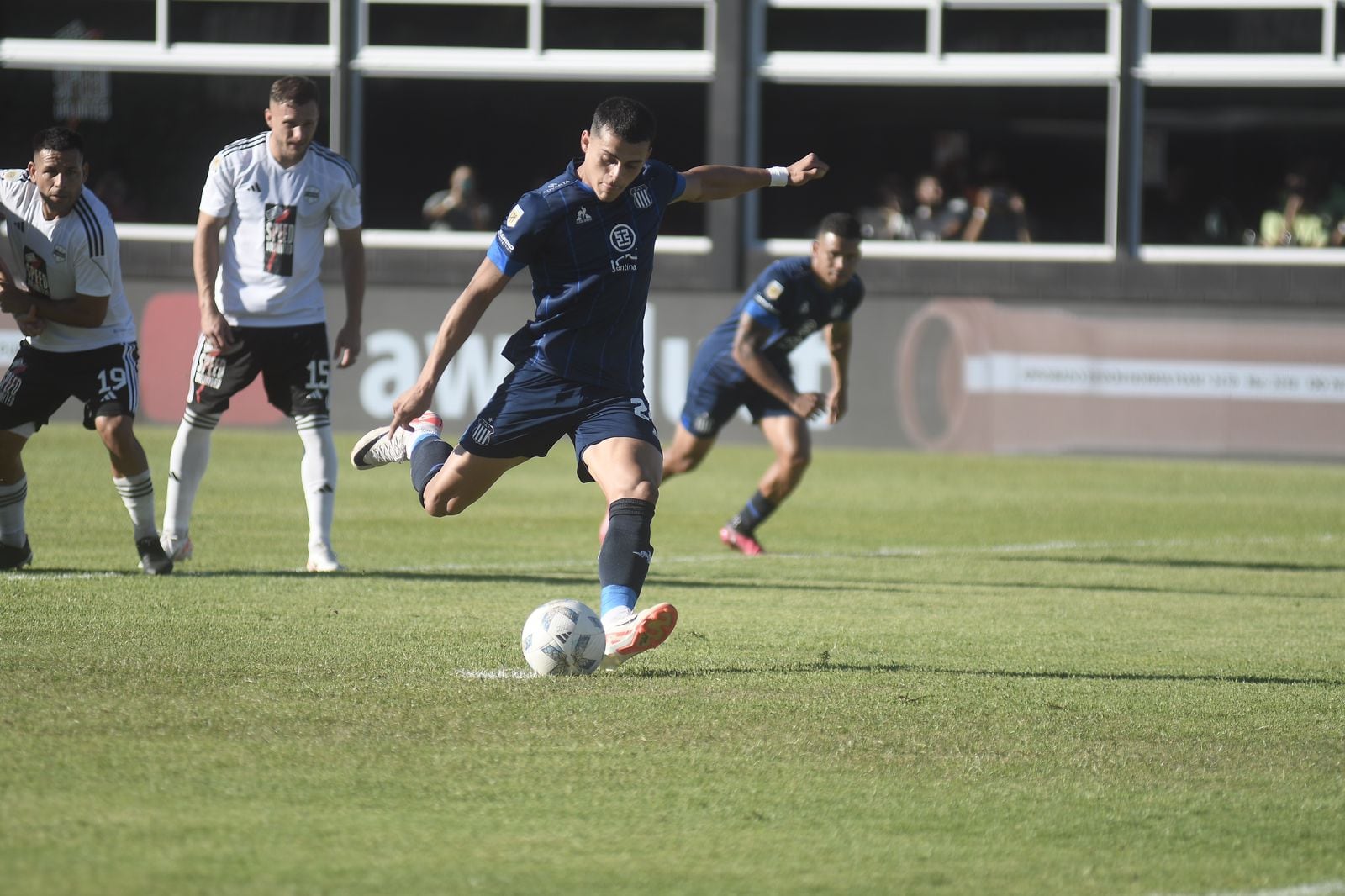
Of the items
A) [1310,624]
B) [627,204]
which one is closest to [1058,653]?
[1310,624]

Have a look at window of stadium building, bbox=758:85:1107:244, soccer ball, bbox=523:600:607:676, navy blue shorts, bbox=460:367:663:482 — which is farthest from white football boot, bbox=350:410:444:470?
window of stadium building, bbox=758:85:1107:244

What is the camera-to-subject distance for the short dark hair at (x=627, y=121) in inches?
257

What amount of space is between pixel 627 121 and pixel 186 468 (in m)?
3.70

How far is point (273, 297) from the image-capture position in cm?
912

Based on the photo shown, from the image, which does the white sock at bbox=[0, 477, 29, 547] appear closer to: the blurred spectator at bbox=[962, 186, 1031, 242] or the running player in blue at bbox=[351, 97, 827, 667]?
the running player in blue at bbox=[351, 97, 827, 667]

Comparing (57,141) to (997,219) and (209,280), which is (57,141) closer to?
(209,280)

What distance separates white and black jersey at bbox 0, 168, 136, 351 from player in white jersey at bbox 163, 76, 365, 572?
1.77ft

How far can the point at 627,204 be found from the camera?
684 centimetres

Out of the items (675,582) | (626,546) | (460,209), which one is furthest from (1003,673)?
(460,209)

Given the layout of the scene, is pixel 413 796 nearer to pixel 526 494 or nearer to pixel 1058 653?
pixel 1058 653

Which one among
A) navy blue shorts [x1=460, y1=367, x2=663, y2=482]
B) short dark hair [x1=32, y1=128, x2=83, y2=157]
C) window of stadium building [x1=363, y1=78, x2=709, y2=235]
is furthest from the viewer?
window of stadium building [x1=363, y1=78, x2=709, y2=235]

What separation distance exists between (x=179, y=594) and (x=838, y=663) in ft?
9.86

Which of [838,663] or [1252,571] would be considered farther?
[1252,571]

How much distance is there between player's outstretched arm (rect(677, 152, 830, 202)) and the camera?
23.8 ft
